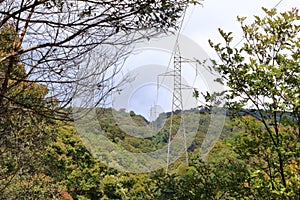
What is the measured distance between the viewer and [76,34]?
1831mm

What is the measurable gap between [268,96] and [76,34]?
3.18 ft

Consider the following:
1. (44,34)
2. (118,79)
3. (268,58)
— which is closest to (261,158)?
(268,58)

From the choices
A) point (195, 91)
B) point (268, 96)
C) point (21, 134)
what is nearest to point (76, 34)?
point (195, 91)

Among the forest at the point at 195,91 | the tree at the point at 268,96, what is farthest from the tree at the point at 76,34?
the tree at the point at 268,96

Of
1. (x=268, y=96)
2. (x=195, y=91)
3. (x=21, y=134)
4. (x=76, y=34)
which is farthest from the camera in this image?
(x=21, y=134)

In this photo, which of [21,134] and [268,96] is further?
[21,134]

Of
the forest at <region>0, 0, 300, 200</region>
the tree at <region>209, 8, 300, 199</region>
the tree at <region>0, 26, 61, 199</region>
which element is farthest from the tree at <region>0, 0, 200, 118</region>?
the tree at <region>209, 8, 300, 199</region>

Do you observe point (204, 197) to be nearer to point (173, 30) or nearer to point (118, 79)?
point (118, 79)

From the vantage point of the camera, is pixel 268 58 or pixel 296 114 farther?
pixel 268 58

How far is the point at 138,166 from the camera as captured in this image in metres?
9.91

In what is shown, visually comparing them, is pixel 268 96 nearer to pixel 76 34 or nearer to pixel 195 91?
pixel 195 91

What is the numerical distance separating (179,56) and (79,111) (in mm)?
4904

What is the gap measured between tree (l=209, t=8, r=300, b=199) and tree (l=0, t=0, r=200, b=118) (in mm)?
387

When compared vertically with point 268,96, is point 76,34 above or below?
above
